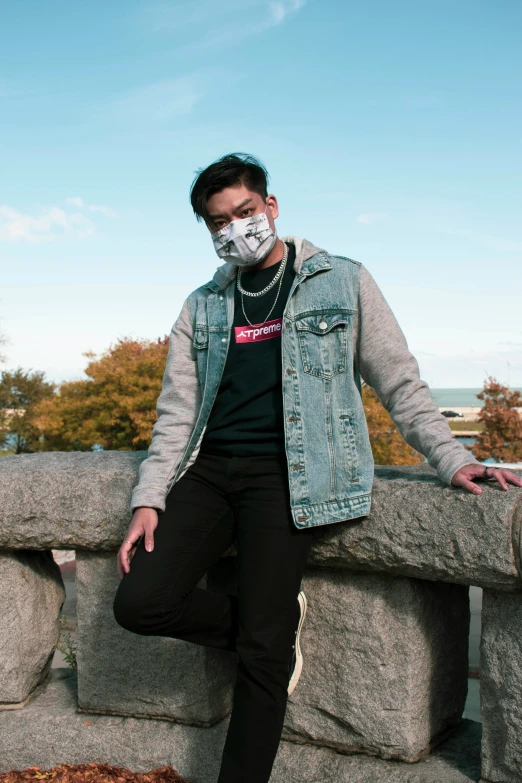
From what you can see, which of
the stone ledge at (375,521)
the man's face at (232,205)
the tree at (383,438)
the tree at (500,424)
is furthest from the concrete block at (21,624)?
the tree at (500,424)

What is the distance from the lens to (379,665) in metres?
2.37

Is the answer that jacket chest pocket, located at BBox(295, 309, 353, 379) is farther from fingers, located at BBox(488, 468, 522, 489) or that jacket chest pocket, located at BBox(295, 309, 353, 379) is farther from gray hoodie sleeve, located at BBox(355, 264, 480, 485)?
fingers, located at BBox(488, 468, 522, 489)

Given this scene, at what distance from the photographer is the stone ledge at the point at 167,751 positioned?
235cm

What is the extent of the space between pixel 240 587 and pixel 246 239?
1.20 m

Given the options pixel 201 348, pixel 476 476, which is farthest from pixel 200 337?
pixel 476 476

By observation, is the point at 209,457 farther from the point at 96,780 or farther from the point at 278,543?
the point at 96,780

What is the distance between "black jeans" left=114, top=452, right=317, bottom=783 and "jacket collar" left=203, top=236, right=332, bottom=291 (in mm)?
681

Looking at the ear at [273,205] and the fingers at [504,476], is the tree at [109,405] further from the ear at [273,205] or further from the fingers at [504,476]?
the fingers at [504,476]

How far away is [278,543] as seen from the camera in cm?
224

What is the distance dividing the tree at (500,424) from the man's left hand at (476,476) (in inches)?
528

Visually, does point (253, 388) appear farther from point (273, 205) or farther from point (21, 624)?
point (21, 624)

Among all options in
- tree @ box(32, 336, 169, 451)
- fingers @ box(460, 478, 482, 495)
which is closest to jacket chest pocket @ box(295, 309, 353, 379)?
fingers @ box(460, 478, 482, 495)

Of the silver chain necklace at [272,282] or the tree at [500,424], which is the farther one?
the tree at [500,424]

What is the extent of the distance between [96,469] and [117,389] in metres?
12.0
